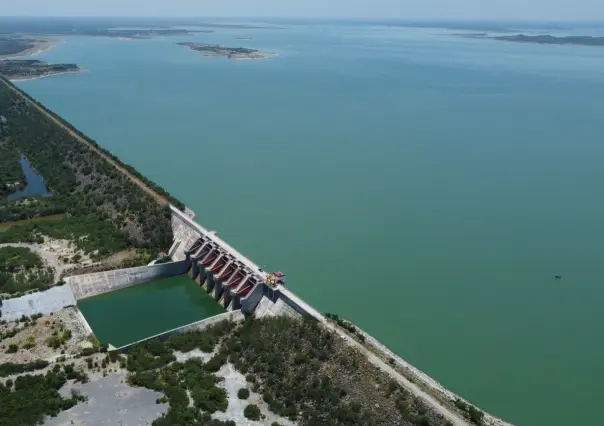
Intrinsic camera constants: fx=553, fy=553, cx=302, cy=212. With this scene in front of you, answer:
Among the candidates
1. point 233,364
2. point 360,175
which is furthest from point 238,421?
point 360,175

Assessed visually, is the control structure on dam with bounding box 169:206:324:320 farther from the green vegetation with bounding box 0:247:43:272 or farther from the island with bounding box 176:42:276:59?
the island with bounding box 176:42:276:59

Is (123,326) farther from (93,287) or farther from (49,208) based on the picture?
(49,208)

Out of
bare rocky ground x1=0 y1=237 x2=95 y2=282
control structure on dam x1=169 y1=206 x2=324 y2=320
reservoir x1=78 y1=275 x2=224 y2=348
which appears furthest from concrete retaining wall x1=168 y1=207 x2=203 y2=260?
bare rocky ground x1=0 y1=237 x2=95 y2=282

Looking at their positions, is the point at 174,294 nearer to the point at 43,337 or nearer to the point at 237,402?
the point at 43,337

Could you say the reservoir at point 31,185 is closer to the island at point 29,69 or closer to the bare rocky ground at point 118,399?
the bare rocky ground at point 118,399

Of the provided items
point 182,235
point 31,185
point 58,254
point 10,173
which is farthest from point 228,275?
point 10,173
